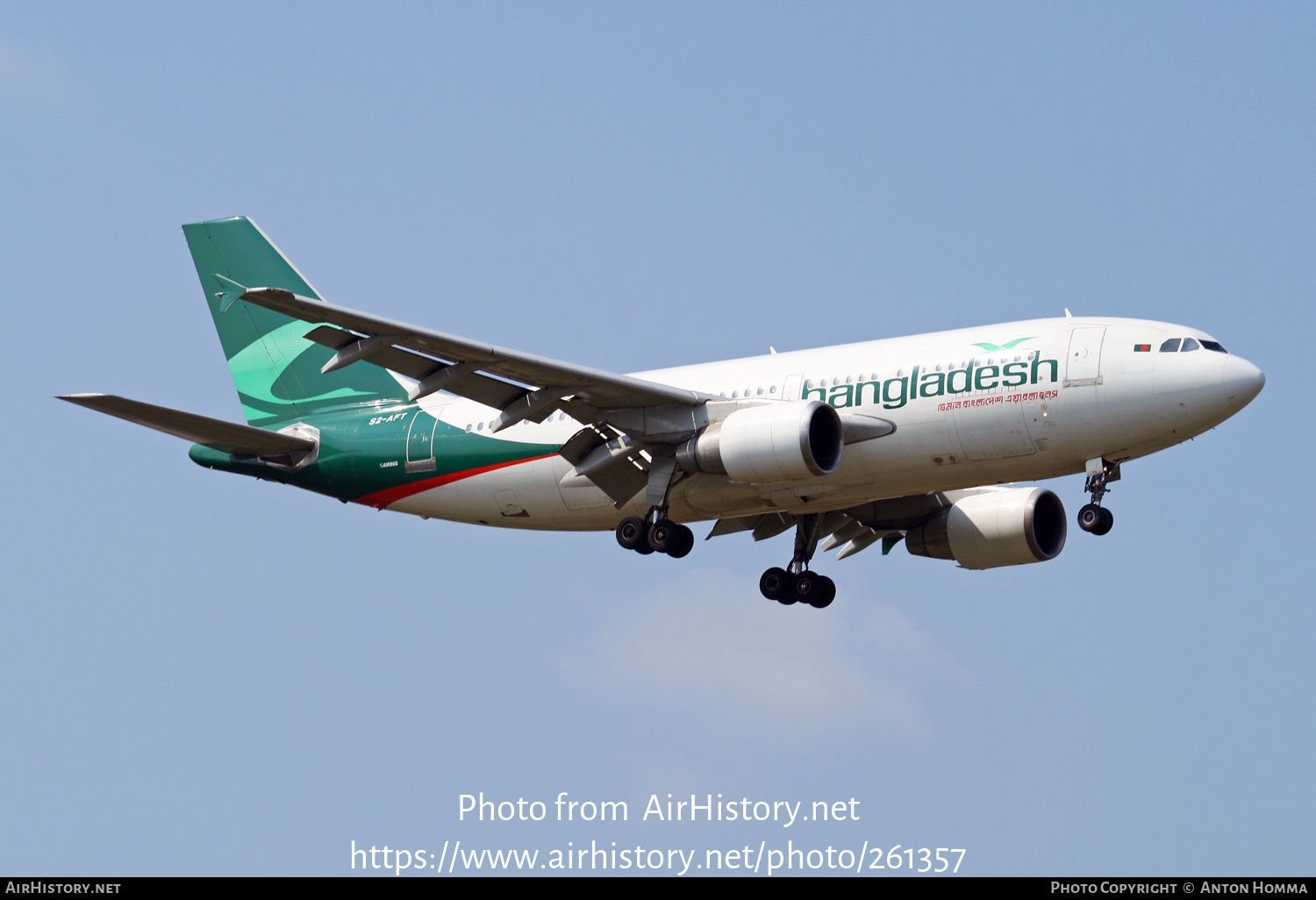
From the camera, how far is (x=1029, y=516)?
38156 mm

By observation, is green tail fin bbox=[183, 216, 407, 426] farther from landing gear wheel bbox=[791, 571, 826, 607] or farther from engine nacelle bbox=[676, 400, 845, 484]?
landing gear wheel bbox=[791, 571, 826, 607]

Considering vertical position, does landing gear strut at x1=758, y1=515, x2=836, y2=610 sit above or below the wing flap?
below

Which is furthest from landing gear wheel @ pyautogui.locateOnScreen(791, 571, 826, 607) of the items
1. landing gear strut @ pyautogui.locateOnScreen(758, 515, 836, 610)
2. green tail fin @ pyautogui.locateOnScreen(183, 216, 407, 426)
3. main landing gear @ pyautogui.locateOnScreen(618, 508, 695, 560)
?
green tail fin @ pyautogui.locateOnScreen(183, 216, 407, 426)

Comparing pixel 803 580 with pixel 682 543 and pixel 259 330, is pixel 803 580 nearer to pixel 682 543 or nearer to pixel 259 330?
pixel 682 543

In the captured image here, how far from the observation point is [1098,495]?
31.9 m

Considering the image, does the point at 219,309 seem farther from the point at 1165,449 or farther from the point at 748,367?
the point at 1165,449

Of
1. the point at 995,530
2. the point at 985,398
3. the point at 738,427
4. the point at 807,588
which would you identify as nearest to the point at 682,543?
the point at 738,427

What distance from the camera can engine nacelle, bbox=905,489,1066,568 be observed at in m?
38.1

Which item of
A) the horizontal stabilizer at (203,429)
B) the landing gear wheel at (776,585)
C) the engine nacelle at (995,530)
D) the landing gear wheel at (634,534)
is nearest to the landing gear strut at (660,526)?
the landing gear wheel at (634,534)

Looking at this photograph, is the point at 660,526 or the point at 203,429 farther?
the point at 203,429

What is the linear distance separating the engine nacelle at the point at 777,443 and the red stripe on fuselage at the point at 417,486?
470 centimetres

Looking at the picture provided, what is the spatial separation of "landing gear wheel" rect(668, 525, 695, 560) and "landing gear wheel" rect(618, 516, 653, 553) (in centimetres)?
48

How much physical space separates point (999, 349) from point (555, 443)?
9.70 meters

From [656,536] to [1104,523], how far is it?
8907 millimetres
